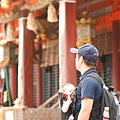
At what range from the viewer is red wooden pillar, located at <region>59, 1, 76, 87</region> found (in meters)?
8.68

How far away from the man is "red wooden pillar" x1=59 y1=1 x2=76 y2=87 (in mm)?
4245

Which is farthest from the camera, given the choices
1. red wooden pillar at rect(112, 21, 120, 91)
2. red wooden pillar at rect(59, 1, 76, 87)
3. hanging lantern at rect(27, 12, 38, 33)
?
red wooden pillar at rect(112, 21, 120, 91)

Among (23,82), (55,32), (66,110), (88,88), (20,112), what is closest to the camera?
(88,88)

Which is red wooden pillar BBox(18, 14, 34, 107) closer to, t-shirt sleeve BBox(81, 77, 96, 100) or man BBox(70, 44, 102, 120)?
man BBox(70, 44, 102, 120)

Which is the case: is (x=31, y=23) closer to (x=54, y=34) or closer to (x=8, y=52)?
(x=54, y=34)

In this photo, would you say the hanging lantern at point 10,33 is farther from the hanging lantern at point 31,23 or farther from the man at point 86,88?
the man at point 86,88

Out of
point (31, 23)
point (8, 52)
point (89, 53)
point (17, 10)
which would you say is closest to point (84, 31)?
point (31, 23)

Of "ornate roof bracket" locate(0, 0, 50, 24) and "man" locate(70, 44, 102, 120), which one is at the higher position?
"ornate roof bracket" locate(0, 0, 50, 24)

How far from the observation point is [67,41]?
875 centimetres

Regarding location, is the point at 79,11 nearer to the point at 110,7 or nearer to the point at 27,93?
the point at 110,7

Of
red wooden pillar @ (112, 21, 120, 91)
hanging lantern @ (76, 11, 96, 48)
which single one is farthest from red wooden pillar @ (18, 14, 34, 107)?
red wooden pillar @ (112, 21, 120, 91)

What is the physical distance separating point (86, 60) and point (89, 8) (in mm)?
7423

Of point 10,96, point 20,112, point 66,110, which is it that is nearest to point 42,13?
point 10,96

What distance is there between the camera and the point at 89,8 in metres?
Result: 11.7
